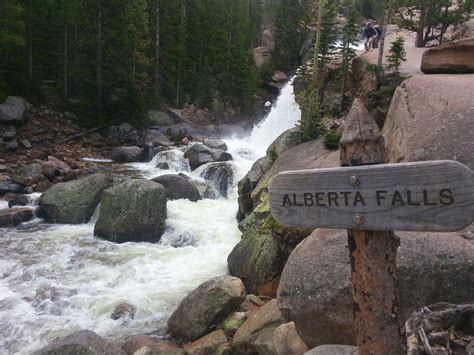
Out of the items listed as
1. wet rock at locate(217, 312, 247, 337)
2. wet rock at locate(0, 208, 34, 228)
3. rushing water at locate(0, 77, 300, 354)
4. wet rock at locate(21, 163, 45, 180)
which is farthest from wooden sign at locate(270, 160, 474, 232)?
wet rock at locate(21, 163, 45, 180)

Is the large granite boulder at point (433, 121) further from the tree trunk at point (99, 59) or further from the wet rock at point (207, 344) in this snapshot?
the tree trunk at point (99, 59)

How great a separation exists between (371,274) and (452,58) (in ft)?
35.5

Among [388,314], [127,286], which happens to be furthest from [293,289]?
[127,286]

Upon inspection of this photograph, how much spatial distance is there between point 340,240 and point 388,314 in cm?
362

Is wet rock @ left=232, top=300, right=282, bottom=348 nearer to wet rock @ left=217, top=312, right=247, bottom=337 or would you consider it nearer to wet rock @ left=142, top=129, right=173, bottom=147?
wet rock @ left=217, top=312, right=247, bottom=337

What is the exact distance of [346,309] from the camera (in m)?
5.46

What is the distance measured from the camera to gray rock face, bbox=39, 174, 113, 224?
45.3 ft

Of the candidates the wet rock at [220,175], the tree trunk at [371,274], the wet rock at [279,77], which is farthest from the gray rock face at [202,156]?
the wet rock at [279,77]

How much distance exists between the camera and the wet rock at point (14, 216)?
1340 cm

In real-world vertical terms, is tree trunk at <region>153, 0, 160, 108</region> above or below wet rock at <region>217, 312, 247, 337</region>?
above

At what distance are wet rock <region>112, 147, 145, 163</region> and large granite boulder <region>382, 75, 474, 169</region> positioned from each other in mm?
15948

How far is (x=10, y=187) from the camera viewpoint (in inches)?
639

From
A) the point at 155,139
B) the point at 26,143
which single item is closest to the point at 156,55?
the point at 155,139

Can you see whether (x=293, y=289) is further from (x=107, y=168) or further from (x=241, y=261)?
(x=107, y=168)
